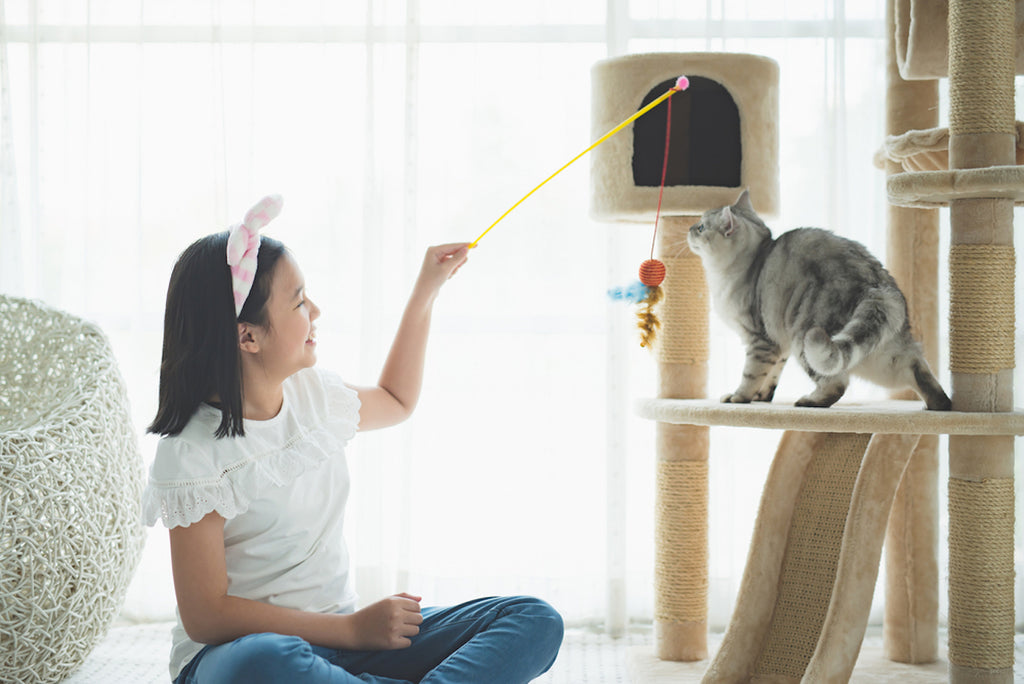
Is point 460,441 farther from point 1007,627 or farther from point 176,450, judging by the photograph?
point 1007,627

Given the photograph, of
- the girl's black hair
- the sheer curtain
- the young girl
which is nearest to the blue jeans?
the young girl

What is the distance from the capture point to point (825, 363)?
1521 millimetres

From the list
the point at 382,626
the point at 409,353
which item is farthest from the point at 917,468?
the point at 382,626

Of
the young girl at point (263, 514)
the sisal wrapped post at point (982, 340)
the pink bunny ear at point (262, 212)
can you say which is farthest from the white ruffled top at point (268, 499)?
the sisal wrapped post at point (982, 340)

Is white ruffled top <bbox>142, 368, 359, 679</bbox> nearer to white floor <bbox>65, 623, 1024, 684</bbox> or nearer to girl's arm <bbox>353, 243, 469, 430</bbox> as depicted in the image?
girl's arm <bbox>353, 243, 469, 430</bbox>

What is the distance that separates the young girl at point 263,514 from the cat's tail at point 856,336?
25.0 inches

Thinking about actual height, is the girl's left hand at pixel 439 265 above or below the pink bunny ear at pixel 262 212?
below

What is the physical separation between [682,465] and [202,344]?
1082 mm

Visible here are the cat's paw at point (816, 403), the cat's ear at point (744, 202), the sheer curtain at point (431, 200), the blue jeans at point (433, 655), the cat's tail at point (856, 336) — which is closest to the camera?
the blue jeans at point (433, 655)

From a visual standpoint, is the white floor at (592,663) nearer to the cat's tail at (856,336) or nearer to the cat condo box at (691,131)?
the cat's tail at (856,336)

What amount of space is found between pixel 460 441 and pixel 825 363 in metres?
1.04

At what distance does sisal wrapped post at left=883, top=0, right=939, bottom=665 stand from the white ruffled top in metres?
1.23

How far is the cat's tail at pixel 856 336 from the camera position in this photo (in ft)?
4.90

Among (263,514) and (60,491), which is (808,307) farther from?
(60,491)
